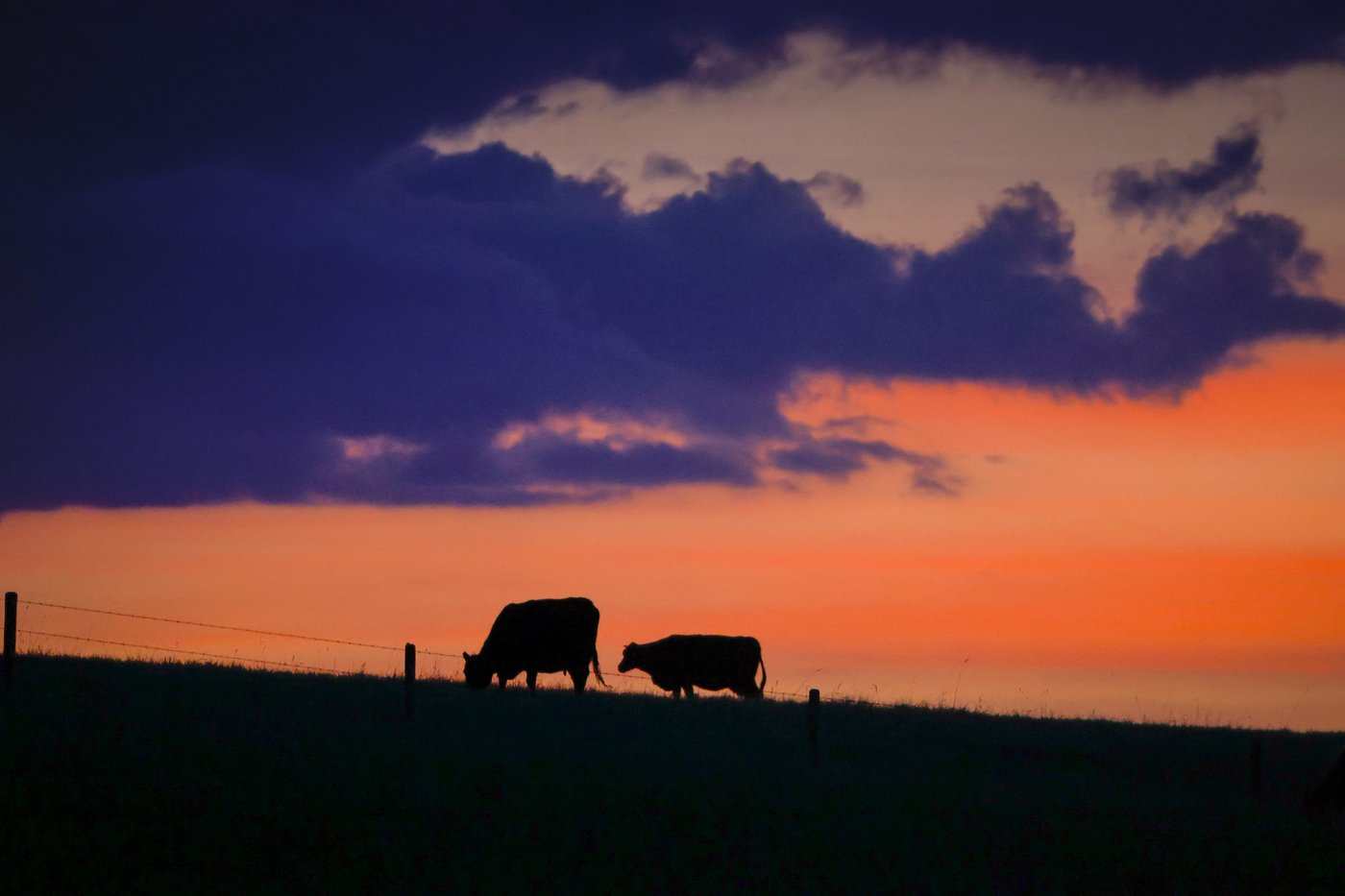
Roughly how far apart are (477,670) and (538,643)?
1.68 m

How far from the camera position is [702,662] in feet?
135

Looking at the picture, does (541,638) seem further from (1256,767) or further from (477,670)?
(1256,767)

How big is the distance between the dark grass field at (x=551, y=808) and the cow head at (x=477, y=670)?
27.5 feet

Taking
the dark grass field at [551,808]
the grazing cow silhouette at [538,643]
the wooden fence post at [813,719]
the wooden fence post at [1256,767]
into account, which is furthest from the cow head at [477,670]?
the wooden fence post at [1256,767]

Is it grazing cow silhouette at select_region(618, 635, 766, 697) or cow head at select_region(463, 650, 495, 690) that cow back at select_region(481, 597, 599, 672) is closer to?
cow head at select_region(463, 650, 495, 690)

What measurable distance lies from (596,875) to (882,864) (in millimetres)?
3219

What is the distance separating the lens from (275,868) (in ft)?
40.8

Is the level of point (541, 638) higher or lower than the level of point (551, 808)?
higher

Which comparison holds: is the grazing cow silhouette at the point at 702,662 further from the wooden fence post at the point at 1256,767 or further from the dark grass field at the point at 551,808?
the wooden fence post at the point at 1256,767

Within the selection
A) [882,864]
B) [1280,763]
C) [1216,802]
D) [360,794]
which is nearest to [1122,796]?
[1216,802]

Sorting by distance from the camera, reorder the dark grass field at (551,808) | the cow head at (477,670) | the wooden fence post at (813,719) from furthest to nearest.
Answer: the cow head at (477,670) < the wooden fence post at (813,719) < the dark grass field at (551,808)

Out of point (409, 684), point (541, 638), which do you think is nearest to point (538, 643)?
point (541, 638)

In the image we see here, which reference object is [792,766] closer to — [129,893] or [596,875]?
[596,875]

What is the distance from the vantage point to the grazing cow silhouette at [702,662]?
41125 millimetres
